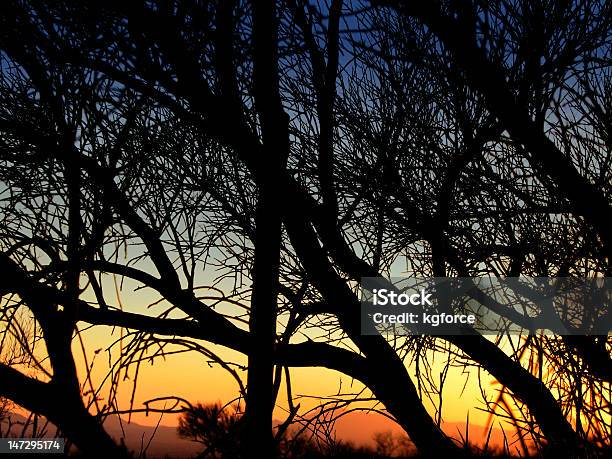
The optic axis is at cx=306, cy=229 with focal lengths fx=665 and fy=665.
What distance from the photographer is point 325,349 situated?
18.1ft

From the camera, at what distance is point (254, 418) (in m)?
1.94

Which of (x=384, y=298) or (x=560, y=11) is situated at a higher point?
(x=560, y=11)

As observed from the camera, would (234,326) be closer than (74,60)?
No

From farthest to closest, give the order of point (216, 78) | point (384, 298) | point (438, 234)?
point (384, 298)
point (438, 234)
point (216, 78)

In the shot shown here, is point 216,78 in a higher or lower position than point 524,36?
lower

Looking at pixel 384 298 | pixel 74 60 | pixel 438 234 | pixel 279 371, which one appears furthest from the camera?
pixel 384 298

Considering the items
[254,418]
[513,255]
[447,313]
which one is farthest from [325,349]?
[254,418]

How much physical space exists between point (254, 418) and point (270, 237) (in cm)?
53

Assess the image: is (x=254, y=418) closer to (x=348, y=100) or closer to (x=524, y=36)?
(x=524, y=36)

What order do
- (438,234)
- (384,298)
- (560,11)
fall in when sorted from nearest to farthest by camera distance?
(560,11) → (438,234) → (384,298)

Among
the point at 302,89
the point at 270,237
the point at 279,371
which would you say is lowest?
the point at 279,371

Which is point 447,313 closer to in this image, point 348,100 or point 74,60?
point 348,100

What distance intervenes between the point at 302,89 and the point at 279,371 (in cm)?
376

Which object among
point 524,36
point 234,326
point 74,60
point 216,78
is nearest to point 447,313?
point 234,326
